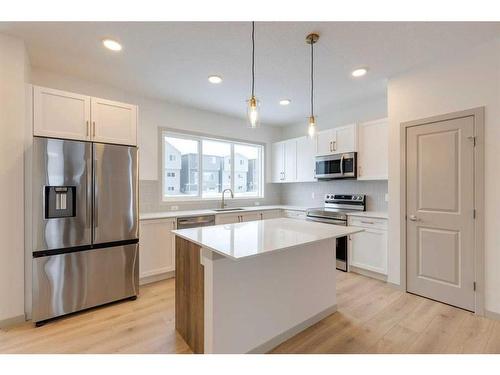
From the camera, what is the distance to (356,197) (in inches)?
162

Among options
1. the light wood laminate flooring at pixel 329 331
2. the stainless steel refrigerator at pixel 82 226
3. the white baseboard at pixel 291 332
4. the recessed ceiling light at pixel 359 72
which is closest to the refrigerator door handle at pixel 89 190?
the stainless steel refrigerator at pixel 82 226

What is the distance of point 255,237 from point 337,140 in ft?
9.29

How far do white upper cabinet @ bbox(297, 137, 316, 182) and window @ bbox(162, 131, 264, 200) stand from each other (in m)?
0.94

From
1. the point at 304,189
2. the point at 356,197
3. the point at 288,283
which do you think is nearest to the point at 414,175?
the point at 356,197

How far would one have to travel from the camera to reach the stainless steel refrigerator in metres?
2.30

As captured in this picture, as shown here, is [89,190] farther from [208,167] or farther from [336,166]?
[336,166]

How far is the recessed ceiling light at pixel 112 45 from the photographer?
2.29 metres

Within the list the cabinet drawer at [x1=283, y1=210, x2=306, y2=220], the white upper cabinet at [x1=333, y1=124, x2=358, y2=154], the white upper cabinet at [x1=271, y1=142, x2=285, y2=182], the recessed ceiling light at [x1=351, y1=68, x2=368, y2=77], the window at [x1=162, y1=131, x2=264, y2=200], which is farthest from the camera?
the white upper cabinet at [x1=271, y1=142, x2=285, y2=182]

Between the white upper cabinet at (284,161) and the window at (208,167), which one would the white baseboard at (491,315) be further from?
the window at (208,167)

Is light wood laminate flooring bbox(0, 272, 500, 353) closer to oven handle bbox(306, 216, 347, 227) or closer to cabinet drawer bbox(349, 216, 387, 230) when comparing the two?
cabinet drawer bbox(349, 216, 387, 230)

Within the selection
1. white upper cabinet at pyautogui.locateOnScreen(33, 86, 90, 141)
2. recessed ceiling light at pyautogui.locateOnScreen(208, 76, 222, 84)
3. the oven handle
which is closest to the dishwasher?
white upper cabinet at pyautogui.locateOnScreen(33, 86, 90, 141)

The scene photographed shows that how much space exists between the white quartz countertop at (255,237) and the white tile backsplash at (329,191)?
1.95 m

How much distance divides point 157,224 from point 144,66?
1.97m

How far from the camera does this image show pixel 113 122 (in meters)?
2.76
